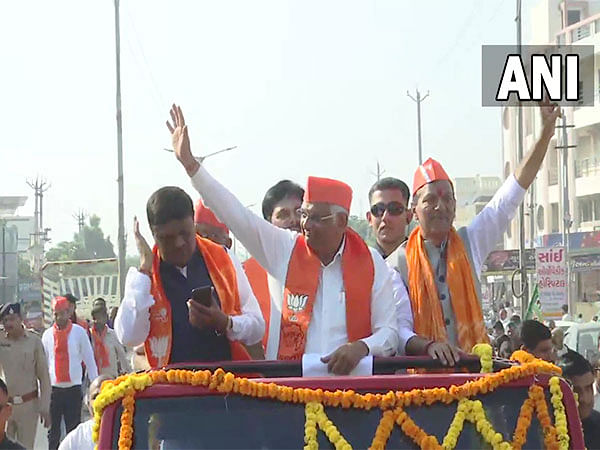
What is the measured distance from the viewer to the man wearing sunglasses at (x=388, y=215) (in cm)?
616

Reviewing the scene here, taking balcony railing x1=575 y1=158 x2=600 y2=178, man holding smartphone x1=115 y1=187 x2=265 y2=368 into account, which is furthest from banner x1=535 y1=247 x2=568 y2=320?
balcony railing x1=575 y1=158 x2=600 y2=178

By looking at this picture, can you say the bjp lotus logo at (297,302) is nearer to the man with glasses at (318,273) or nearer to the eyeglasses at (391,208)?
the man with glasses at (318,273)

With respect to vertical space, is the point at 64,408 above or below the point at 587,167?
below

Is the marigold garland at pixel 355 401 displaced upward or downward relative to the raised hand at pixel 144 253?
downward

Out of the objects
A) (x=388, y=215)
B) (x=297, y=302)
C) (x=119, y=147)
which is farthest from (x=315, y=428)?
(x=119, y=147)

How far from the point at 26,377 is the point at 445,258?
7390 mm

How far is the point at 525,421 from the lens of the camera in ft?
11.9

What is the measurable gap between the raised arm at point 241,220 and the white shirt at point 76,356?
830 centimetres

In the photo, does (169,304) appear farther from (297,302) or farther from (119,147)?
(119,147)

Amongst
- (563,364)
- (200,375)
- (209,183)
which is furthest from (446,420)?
(563,364)

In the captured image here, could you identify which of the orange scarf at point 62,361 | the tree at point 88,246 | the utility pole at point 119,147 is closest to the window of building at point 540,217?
the utility pole at point 119,147

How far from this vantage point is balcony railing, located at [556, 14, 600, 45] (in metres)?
52.4

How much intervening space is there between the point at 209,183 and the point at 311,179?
0.48 m

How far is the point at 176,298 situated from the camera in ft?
16.1
